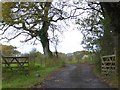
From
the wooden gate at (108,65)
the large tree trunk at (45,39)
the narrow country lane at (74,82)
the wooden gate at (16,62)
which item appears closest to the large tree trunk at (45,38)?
the large tree trunk at (45,39)

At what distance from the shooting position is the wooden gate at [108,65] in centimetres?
1712

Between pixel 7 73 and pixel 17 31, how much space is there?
12.0 metres

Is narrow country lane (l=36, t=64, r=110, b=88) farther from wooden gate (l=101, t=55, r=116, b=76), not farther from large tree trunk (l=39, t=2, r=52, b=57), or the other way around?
large tree trunk (l=39, t=2, r=52, b=57)

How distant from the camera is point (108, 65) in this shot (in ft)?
60.7

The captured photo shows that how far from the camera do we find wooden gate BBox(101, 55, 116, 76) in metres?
17.1

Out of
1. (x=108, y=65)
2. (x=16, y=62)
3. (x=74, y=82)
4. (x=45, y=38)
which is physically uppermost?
(x=45, y=38)

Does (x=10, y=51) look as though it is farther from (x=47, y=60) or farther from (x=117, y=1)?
(x=117, y=1)

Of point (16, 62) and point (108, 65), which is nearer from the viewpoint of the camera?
point (108, 65)

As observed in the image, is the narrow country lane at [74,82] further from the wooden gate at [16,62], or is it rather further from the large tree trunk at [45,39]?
the large tree trunk at [45,39]

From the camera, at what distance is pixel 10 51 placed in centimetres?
2870

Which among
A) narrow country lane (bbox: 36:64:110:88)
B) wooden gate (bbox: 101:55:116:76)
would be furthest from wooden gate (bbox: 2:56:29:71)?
wooden gate (bbox: 101:55:116:76)

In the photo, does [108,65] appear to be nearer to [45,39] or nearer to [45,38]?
[45,38]

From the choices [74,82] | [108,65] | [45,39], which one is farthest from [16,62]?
[45,39]

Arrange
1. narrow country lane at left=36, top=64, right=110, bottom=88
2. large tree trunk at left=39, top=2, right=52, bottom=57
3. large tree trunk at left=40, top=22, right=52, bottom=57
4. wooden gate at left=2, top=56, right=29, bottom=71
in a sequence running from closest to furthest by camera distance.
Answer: narrow country lane at left=36, top=64, right=110, bottom=88
wooden gate at left=2, top=56, right=29, bottom=71
large tree trunk at left=39, top=2, right=52, bottom=57
large tree trunk at left=40, top=22, right=52, bottom=57
